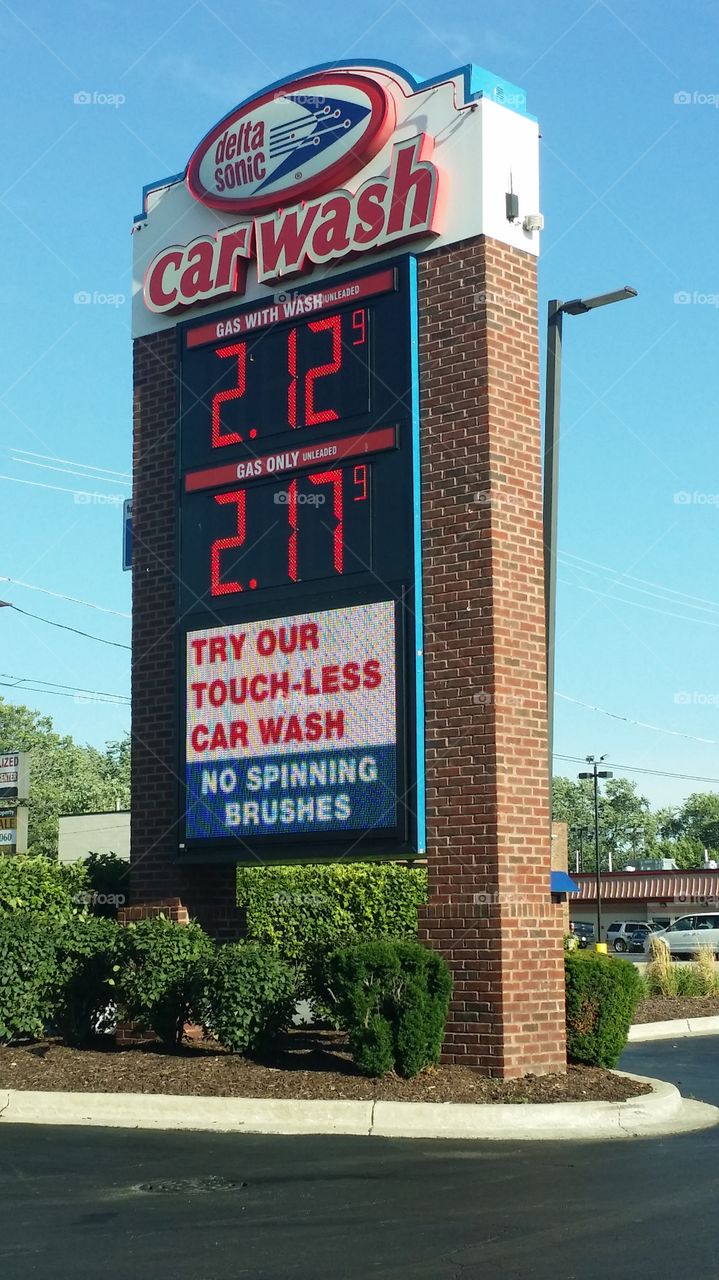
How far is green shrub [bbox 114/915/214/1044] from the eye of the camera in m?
15.2

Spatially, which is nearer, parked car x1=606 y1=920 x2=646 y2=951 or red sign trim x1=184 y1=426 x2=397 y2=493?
red sign trim x1=184 y1=426 x2=397 y2=493

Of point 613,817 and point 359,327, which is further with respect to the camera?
point 613,817

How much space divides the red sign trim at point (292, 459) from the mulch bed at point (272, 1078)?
6.09 m

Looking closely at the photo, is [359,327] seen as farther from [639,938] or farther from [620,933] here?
[620,933]

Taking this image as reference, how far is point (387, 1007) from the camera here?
543 inches

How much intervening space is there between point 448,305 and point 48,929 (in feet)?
26.3

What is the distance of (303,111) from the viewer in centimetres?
1683

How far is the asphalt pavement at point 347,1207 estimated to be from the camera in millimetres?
7852

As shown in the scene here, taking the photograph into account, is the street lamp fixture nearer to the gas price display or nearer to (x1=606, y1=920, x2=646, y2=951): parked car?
the gas price display

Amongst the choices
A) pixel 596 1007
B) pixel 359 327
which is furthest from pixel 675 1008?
pixel 359 327

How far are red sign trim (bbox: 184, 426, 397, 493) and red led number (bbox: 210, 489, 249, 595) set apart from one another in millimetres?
160

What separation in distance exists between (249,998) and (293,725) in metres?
2.87

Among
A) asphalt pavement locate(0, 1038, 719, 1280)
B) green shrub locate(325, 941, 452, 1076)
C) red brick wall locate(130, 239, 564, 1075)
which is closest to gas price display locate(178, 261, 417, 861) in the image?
red brick wall locate(130, 239, 564, 1075)

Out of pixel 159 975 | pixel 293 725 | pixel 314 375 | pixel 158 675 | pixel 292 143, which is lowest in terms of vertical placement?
pixel 159 975
